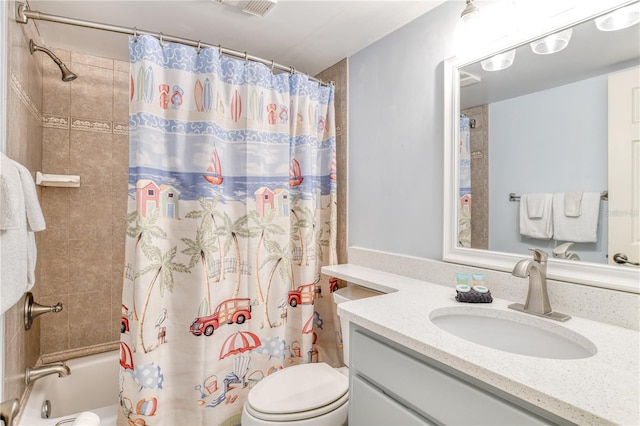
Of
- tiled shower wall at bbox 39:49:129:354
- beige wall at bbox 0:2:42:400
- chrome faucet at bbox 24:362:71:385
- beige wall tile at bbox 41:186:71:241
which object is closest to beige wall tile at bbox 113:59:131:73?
tiled shower wall at bbox 39:49:129:354

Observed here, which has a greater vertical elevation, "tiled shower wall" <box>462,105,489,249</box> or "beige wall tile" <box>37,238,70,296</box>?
"tiled shower wall" <box>462,105,489,249</box>

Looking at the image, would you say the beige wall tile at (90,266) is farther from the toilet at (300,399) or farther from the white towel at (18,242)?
the toilet at (300,399)

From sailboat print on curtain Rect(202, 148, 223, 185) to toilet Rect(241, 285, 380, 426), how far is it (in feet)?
3.36

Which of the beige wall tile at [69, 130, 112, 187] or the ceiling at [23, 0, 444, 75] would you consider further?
the beige wall tile at [69, 130, 112, 187]

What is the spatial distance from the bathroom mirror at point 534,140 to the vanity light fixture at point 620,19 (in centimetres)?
1

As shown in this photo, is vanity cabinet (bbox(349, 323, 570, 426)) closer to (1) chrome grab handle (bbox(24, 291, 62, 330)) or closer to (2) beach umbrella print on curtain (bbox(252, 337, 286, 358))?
(2) beach umbrella print on curtain (bbox(252, 337, 286, 358))

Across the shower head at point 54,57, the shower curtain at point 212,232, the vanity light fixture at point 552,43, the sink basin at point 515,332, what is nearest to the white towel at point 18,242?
the shower curtain at point 212,232

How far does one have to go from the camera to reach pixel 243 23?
1.70m

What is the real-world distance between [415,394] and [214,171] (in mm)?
1346

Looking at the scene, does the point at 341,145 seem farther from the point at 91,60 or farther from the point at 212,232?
the point at 91,60

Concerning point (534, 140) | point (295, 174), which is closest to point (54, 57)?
point (295, 174)

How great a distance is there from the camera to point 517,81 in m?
1.27

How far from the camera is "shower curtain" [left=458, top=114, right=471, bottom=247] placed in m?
1.43

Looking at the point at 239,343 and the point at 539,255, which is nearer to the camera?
the point at 539,255
